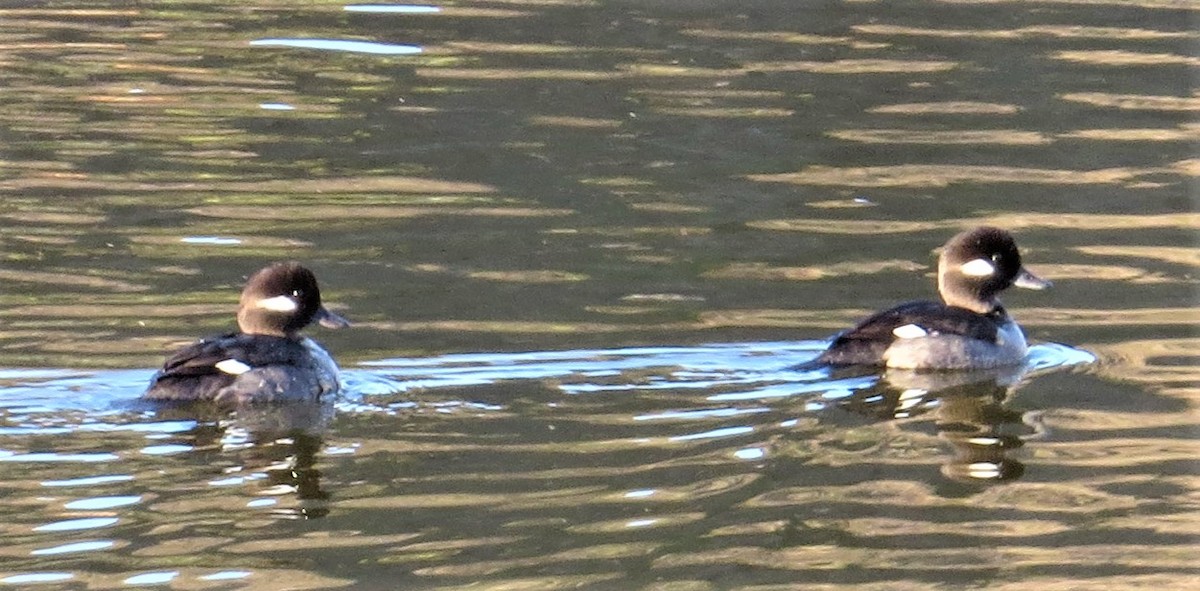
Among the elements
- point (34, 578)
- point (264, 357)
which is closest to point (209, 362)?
point (264, 357)

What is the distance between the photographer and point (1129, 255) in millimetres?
12930

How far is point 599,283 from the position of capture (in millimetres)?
12211

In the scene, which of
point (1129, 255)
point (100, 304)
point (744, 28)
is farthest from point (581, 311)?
point (744, 28)

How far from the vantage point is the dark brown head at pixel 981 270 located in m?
11.8

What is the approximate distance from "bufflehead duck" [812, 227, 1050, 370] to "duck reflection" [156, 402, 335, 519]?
2.40 meters

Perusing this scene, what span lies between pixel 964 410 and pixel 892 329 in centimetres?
59

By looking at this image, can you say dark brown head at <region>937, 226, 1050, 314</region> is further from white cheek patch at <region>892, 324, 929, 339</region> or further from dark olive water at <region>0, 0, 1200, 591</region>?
white cheek patch at <region>892, 324, 929, 339</region>

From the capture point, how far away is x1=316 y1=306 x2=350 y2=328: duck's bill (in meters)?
10.9

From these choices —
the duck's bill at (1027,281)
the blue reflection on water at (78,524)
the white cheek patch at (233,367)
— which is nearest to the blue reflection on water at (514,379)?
the white cheek patch at (233,367)

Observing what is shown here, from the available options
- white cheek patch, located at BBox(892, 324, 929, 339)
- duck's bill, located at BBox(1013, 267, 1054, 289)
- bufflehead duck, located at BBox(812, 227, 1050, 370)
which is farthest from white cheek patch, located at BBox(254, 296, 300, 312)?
duck's bill, located at BBox(1013, 267, 1054, 289)

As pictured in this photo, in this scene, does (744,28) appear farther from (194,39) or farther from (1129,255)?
(1129,255)

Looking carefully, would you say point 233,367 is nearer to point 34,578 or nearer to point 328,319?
point 328,319

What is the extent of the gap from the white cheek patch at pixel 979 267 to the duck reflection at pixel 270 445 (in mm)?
3431

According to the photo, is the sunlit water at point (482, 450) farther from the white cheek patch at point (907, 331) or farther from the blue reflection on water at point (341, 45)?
the blue reflection on water at point (341, 45)
